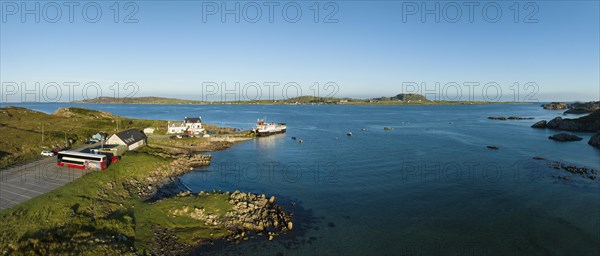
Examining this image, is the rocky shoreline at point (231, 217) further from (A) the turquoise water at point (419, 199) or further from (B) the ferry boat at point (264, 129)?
(B) the ferry boat at point (264, 129)

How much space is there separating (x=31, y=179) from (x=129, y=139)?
23.2 metres

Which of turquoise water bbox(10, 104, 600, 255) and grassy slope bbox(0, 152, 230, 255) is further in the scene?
turquoise water bbox(10, 104, 600, 255)

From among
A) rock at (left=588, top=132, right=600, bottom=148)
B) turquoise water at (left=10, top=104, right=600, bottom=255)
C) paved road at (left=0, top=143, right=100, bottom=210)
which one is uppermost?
rock at (left=588, top=132, right=600, bottom=148)

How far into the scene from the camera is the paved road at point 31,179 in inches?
1065

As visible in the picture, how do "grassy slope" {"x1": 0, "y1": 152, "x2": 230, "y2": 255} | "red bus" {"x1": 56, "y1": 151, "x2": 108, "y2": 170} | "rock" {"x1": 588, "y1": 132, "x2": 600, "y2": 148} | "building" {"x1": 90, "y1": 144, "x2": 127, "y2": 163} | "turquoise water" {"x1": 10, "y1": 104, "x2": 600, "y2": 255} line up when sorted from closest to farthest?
"grassy slope" {"x1": 0, "y1": 152, "x2": 230, "y2": 255} < "turquoise water" {"x1": 10, "y1": 104, "x2": 600, "y2": 255} < "red bus" {"x1": 56, "y1": 151, "x2": 108, "y2": 170} < "building" {"x1": 90, "y1": 144, "x2": 127, "y2": 163} < "rock" {"x1": 588, "y1": 132, "x2": 600, "y2": 148}

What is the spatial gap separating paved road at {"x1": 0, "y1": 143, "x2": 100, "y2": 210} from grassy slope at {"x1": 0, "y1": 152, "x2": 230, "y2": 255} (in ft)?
4.80

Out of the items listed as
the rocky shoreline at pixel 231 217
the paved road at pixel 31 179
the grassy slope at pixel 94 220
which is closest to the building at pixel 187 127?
the paved road at pixel 31 179

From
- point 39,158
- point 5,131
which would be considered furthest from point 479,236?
point 5,131

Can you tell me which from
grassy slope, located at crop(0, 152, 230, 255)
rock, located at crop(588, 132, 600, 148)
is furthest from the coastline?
rock, located at crop(588, 132, 600, 148)

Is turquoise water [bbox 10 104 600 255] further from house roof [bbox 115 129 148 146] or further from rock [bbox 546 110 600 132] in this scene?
rock [bbox 546 110 600 132]

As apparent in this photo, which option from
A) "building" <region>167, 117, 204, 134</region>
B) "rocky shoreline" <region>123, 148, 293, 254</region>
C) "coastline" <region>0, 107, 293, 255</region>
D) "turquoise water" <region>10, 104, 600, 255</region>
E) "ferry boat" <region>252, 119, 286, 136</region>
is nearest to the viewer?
"coastline" <region>0, 107, 293, 255</region>

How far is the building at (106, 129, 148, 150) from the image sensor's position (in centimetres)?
5219

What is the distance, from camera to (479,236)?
90.0 feet

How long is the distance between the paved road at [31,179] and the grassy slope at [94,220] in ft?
4.80
